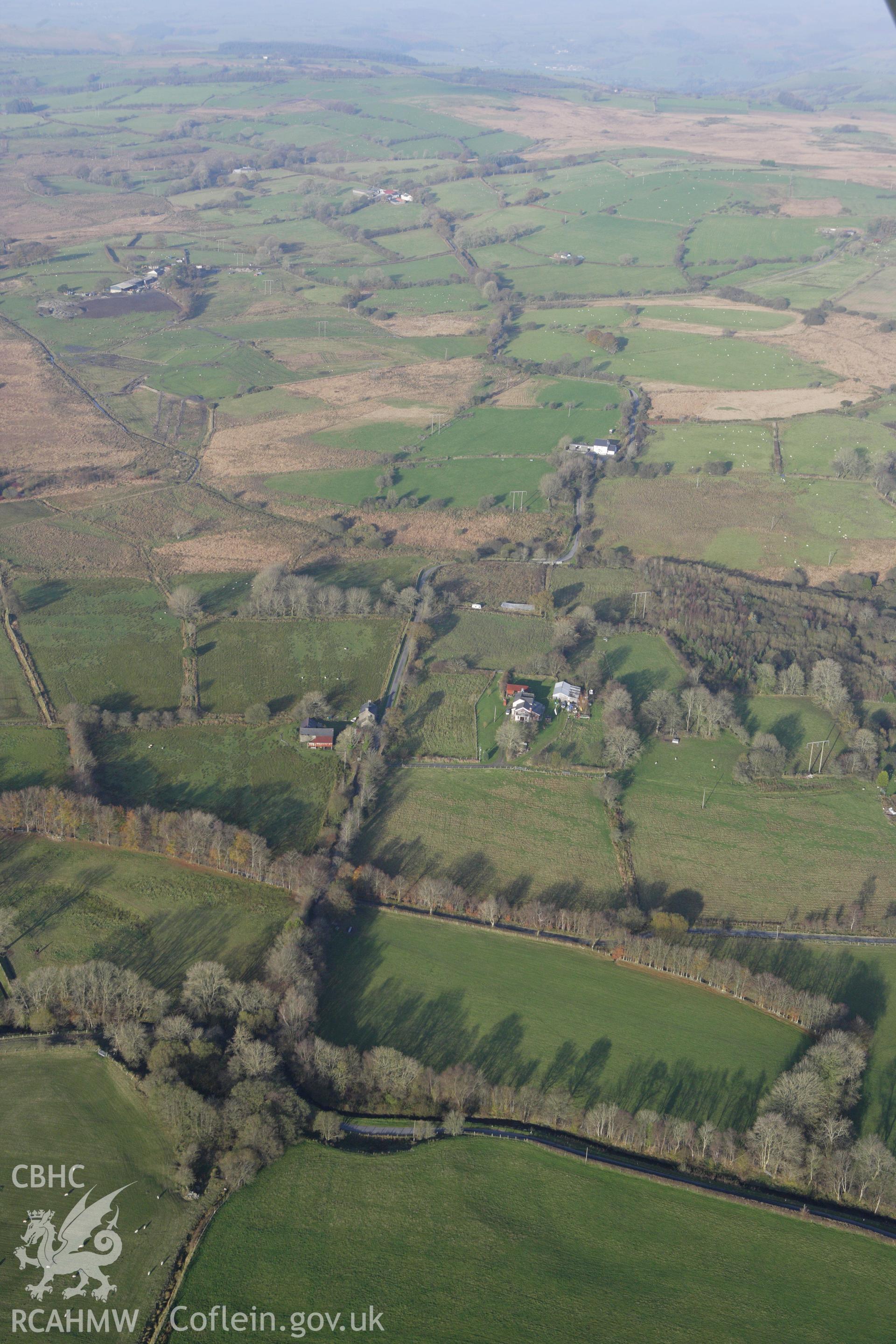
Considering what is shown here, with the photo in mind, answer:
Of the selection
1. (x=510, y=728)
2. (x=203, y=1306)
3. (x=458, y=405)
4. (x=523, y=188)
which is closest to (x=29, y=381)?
(x=458, y=405)

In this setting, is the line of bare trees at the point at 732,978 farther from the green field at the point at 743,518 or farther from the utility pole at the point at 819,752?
the green field at the point at 743,518

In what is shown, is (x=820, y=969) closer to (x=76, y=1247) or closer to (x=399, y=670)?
(x=399, y=670)

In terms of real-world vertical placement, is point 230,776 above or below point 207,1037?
above

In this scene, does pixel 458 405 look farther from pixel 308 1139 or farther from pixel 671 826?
pixel 308 1139

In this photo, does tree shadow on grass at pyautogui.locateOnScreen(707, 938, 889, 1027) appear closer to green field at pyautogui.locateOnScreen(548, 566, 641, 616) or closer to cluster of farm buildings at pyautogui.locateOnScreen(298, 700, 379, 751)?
cluster of farm buildings at pyautogui.locateOnScreen(298, 700, 379, 751)

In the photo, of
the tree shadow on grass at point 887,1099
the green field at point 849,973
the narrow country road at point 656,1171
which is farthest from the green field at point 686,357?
the narrow country road at point 656,1171

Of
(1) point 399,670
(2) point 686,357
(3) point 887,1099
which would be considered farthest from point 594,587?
(2) point 686,357
